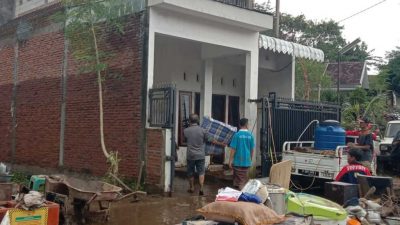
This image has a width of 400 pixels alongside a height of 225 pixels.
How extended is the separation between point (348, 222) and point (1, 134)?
13.6 m

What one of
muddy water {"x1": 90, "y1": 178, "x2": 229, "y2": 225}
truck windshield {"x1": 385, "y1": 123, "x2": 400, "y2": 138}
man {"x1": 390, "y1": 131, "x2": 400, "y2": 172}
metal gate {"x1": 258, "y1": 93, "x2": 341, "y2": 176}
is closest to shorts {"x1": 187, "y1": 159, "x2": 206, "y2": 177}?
muddy water {"x1": 90, "y1": 178, "x2": 229, "y2": 225}

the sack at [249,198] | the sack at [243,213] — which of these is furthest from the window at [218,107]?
the sack at [243,213]

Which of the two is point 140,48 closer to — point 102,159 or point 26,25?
point 102,159

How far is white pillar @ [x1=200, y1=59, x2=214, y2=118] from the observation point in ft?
45.8

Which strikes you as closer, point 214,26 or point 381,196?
point 381,196

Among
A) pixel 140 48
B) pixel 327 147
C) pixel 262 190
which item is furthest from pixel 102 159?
pixel 262 190

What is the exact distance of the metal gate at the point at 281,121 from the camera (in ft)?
39.4

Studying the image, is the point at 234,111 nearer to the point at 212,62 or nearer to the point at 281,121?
the point at 212,62

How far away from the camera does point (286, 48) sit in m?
13.8

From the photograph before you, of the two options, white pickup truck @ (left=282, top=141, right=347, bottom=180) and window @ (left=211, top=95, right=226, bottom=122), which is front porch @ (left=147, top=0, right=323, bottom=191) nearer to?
window @ (left=211, top=95, right=226, bottom=122)

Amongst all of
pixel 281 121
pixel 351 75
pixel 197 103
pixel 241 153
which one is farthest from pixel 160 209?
pixel 351 75

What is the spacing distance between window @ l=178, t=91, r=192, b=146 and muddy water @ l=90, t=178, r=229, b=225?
3328mm

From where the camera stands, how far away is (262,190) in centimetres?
591

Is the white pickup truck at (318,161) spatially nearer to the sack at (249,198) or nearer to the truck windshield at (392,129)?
the sack at (249,198)
